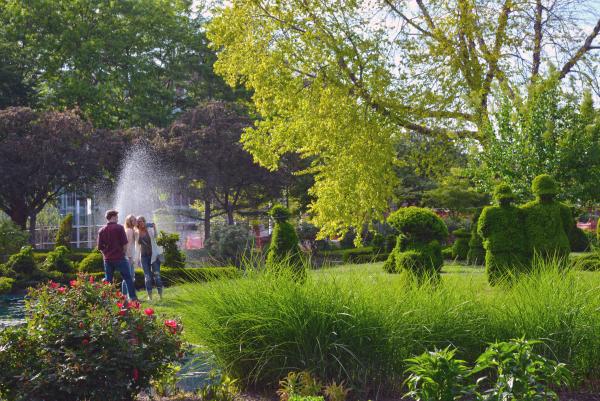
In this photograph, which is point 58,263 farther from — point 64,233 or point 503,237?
point 503,237

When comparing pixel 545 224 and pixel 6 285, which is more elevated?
pixel 545 224

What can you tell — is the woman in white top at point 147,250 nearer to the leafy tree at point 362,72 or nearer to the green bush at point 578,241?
the leafy tree at point 362,72

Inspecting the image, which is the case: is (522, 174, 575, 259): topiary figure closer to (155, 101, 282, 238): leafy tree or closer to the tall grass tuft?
the tall grass tuft

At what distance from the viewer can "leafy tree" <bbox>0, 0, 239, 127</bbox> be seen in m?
36.4

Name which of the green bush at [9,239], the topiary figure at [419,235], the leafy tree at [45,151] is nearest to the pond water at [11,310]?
the topiary figure at [419,235]

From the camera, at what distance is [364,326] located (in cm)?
607

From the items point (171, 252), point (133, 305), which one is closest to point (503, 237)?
point (133, 305)

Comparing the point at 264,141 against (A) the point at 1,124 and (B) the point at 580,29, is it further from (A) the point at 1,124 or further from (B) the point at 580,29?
(A) the point at 1,124

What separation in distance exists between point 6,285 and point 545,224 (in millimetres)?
12354

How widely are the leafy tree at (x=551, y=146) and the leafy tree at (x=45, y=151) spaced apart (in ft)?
58.4

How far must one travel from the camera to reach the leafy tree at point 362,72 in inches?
611

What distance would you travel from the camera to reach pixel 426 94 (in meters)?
16.2

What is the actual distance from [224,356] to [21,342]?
5.52ft

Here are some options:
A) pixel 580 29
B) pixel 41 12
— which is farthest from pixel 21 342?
pixel 41 12
